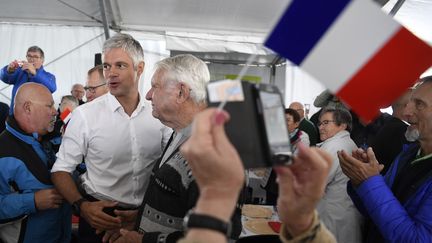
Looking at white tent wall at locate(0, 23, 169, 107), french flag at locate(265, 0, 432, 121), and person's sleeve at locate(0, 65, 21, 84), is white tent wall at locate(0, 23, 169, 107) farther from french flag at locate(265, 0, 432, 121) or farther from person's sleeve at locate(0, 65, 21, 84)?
french flag at locate(265, 0, 432, 121)

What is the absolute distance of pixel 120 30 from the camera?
625cm

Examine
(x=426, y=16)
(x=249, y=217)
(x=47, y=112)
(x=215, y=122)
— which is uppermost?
(x=426, y=16)

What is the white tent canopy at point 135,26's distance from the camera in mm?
5480

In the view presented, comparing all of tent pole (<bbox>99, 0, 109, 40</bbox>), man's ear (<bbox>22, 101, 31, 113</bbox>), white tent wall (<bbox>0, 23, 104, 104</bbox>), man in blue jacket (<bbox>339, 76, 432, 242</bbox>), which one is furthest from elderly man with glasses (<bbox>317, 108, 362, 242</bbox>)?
white tent wall (<bbox>0, 23, 104, 104</bbox>)

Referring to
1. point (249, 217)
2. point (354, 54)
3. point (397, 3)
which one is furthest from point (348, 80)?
point (397, 3)

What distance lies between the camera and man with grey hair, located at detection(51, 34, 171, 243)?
5.96ft

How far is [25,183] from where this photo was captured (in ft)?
5.80

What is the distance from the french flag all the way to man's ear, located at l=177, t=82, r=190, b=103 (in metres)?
0.66

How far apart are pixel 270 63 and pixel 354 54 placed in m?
8.74

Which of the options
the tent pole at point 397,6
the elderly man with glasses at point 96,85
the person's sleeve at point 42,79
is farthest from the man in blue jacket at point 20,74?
the tent pole at point 397,6

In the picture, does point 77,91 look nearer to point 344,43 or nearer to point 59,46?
point 59,46

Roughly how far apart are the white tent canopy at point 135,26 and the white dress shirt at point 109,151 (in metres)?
3.92

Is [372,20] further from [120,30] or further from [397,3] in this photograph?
[120,30]

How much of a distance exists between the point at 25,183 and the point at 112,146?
1.52 feet
